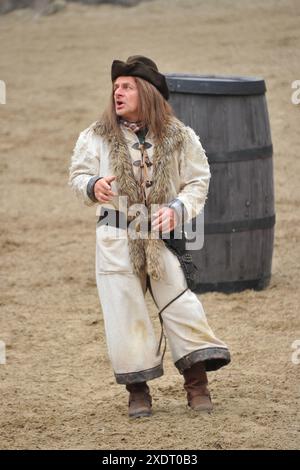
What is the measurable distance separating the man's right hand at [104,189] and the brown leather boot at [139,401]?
796 millimetres

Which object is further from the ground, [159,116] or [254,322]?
[159,116]

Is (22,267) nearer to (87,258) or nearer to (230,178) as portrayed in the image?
(87,258)

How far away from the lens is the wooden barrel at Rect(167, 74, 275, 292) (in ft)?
21.0

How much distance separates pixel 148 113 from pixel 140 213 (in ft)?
1.33

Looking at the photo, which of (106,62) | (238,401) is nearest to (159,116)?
(238,401)

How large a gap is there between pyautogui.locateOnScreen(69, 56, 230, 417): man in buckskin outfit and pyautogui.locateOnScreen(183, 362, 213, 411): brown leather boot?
0.20ft

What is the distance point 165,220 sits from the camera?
4234 mm

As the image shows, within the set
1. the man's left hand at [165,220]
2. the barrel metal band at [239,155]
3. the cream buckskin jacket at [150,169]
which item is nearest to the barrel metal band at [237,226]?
the barrel metal band at [239,155]

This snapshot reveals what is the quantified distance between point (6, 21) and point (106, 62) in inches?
113

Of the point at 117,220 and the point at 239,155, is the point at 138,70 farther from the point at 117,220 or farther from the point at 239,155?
the point at 239,155

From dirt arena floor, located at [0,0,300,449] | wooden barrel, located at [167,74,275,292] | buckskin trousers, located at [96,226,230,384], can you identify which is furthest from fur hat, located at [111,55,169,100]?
wooden barrel, located at [167,74,275,292]

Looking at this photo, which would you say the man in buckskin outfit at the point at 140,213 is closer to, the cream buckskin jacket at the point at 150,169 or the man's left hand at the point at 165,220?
the cream buckskin jacket at the point at 150,169

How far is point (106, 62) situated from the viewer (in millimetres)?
12586

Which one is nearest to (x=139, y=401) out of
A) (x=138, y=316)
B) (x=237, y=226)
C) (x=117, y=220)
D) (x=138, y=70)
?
(x=138, y=316)
